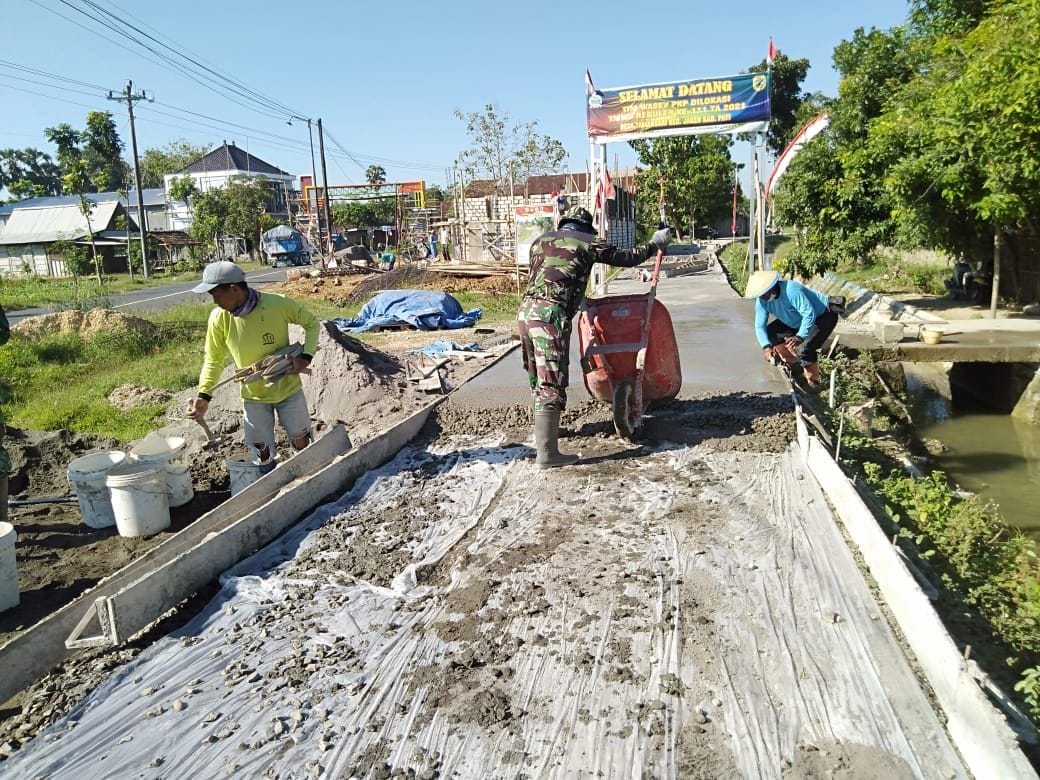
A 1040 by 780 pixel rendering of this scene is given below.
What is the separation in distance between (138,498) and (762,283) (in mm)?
4692

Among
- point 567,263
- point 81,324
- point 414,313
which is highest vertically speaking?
point 567,263

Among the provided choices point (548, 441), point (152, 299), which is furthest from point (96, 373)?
point (152, 299)

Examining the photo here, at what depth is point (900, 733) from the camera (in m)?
2.20

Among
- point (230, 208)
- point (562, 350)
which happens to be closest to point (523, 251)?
point (562, 350)

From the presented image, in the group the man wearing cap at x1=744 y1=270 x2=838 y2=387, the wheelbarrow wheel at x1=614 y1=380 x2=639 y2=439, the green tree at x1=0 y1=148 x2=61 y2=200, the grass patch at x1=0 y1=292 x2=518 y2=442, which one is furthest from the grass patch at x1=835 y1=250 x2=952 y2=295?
the green tree at x1=0 y1=148 x2=61 y2=200

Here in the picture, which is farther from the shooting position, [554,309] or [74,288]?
[74,288]

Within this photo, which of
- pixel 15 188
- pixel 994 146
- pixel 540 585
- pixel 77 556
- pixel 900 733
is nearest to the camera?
pixel 900 733

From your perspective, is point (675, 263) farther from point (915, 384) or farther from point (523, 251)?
point (915, 384)

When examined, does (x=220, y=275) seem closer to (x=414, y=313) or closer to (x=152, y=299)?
(x=414, y=313)

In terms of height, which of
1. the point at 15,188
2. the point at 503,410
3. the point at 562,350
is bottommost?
the point at 503,410

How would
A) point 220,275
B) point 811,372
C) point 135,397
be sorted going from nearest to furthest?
point 220,275, point 811,372, point 135,397

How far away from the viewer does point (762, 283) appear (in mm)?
5559

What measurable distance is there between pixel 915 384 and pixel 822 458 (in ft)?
26.7

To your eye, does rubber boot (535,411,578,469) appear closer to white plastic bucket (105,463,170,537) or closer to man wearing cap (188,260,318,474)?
man wearing cap (188,260,318,474)
